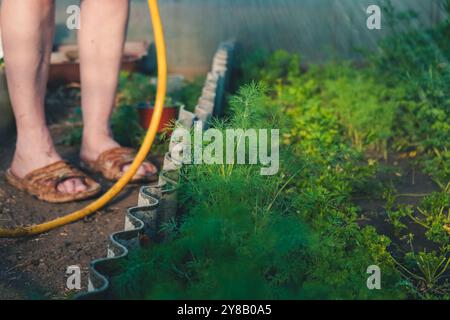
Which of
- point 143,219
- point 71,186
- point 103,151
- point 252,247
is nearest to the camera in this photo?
point 252,247

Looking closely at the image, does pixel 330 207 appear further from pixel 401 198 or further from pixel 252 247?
pixel 252 247

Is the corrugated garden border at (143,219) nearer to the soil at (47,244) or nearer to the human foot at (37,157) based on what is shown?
the soil at (47,244)

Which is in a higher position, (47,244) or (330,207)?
(330,207)

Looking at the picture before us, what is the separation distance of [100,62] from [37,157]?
470 mm

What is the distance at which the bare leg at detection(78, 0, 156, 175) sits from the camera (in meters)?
3.42

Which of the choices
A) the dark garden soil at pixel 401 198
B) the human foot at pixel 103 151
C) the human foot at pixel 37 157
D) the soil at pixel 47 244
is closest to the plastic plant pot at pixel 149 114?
the soil at pixel 47 244

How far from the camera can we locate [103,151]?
3.59 metres

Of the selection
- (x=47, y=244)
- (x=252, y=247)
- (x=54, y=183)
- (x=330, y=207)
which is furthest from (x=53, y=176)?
(x=252, y=247)

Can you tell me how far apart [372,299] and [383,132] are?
6.43 feet

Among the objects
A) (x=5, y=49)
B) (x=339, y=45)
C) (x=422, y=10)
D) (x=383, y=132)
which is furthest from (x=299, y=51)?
(x=5, y=49)

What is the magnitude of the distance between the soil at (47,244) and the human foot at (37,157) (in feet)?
0.23

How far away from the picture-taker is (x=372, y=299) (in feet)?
6.88

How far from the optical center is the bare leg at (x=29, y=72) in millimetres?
3186

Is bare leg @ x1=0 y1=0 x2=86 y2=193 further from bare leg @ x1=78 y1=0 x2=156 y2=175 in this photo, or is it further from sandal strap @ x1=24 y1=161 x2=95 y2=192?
bare leg @ x1=78 y1=0 x2=156 y2=175
